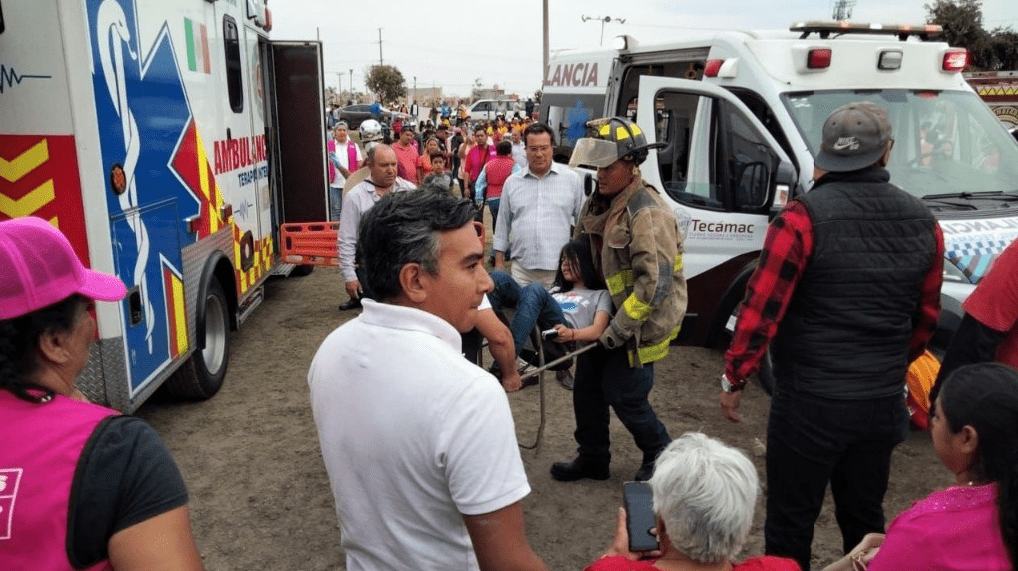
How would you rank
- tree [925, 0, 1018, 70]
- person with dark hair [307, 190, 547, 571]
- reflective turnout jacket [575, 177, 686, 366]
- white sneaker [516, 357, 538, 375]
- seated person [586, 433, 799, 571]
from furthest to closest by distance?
tree [925, 0, 1018, 70] → white sneaker [516, 357, 538, 375] → reflective turnout jacket [575, 177, 686, 366] → seated person [586, 433, 799, 571] → person with dark hair [307, 190, 547, 571]

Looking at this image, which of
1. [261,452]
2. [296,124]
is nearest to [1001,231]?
[261,452]

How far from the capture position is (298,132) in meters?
7.79

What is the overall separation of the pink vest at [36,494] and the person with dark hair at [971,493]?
5.00 ft

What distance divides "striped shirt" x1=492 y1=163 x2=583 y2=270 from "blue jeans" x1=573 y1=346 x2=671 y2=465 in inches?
50.7

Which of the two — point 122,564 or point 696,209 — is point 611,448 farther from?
point 122,564

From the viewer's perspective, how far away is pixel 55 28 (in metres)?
3.28

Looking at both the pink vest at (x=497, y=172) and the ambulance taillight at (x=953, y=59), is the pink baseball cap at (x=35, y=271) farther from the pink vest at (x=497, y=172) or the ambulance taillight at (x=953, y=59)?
the pink vest at (x=497, y=172)

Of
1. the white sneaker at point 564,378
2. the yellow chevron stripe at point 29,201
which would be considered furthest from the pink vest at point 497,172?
the yellow chevron stripe at point 29,201

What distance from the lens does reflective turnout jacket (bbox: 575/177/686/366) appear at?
10.9ft

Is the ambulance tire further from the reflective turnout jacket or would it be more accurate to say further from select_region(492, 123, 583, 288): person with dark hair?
the reflective turnout jacket

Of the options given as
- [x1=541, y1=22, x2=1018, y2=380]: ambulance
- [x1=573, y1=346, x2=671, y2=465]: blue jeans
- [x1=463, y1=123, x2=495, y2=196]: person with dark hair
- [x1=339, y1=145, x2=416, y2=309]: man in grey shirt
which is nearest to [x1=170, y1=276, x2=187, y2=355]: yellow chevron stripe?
[x1=339, y1=145, x2=416, y2=309]: man in grey shirt

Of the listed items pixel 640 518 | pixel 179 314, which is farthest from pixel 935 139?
pixel 179 314

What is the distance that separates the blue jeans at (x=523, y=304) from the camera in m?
3.55

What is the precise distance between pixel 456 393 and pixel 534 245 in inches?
147
